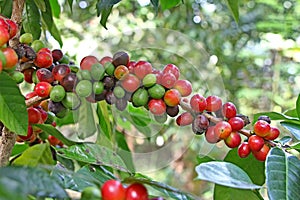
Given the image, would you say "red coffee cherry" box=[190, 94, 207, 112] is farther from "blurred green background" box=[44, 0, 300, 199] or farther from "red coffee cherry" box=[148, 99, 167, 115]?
"blurred green background" box=[44, 0, 300, 199]

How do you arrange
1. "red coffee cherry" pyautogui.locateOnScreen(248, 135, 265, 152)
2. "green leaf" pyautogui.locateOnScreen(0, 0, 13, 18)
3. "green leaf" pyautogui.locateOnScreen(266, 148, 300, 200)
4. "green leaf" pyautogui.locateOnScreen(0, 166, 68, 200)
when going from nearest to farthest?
1. "green leaf" pyautogui.locateOnScreen(0, 166, 68, 200)
2. "green leaf" pyautogui.locateOnScreen(266, 148, 300, 200)
3. "red coffee cherry" pyautogui.locateOnScreen(248, 135, 265, 152)
4. "green leaf" pyautogui.locateOnScreen(0, 0, 13, 18)

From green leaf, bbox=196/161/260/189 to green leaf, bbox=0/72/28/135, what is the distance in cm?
22

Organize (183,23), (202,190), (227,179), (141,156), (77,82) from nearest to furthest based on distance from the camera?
1. (227,179)
2. (77,82)
3. (141,156)
4. (183,23)
5. (202,190)

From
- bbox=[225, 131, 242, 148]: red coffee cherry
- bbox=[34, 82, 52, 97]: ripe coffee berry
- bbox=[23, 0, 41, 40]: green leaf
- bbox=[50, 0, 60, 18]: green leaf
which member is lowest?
bbox=[225, 131, 242, 148]: red coffee cherry

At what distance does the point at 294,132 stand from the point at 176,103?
0.16 meters

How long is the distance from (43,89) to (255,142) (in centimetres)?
28

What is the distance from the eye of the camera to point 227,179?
15.9 inches

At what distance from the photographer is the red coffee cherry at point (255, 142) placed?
57 cm

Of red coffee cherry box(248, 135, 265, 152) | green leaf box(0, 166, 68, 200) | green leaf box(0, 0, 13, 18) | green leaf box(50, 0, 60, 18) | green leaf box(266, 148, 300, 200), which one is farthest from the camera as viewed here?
green leaf box(50, 0, 60, 18)

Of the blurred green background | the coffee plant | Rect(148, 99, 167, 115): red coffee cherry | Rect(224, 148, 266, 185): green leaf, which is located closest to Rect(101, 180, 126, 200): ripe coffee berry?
the coffee plant

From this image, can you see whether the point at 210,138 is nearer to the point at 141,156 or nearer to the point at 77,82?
the point at 77,82

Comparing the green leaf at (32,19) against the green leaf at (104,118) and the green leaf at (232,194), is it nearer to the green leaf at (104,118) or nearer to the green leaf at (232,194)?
the green leaf at (104,118)

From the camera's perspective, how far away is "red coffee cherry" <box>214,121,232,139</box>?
574 millimetres

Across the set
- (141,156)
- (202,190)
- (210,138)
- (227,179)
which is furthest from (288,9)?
(227,179)
